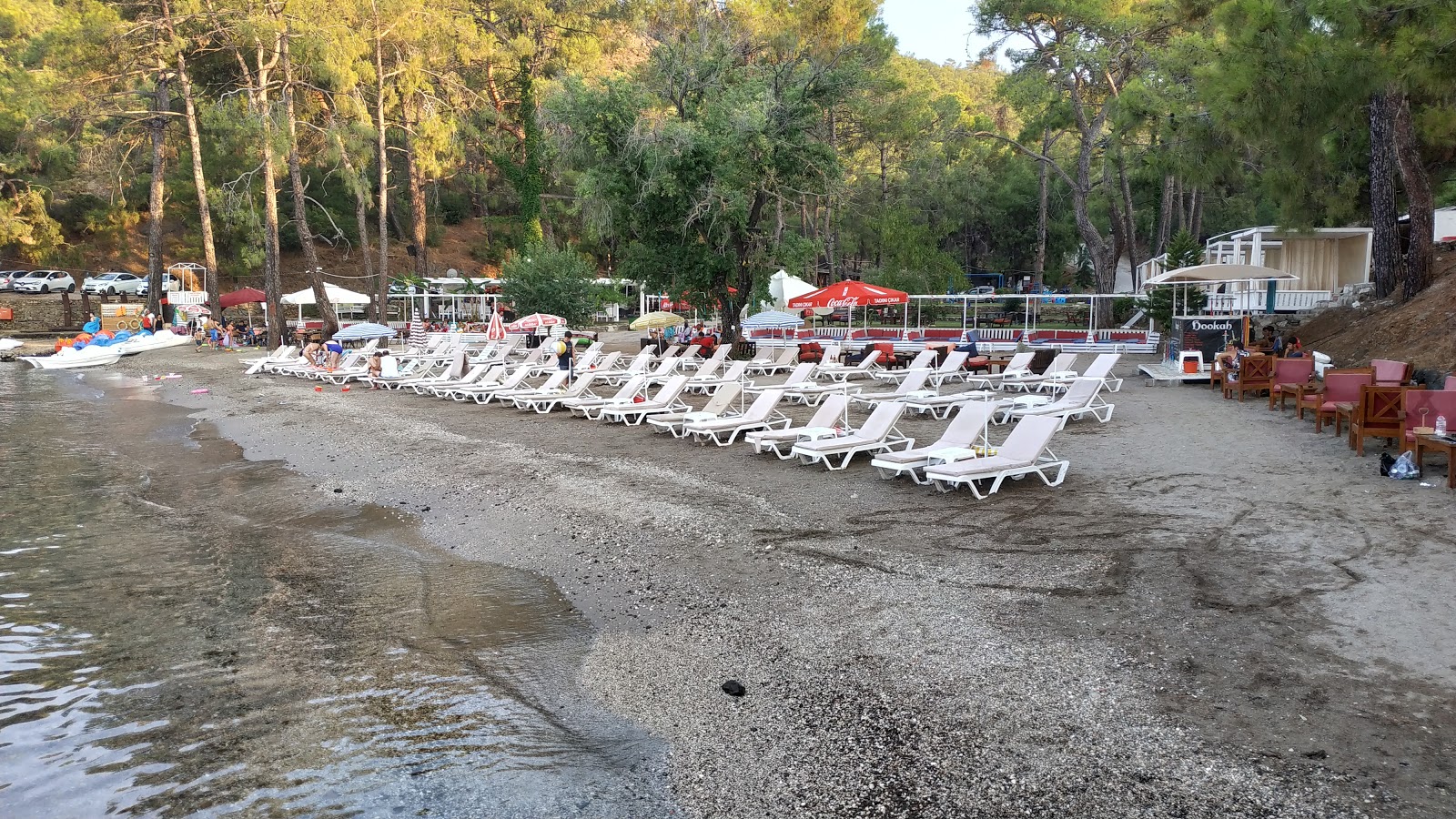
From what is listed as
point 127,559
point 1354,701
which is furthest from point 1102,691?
point 127,559

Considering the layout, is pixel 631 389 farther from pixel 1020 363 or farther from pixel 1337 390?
pixel 1337 390

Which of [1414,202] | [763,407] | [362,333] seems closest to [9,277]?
[362,333]

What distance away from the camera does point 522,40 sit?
1464 inches

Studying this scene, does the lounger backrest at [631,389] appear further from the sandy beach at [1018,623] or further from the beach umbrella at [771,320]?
the beach umbrella at [771,320]

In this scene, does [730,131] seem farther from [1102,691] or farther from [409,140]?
[409,140]

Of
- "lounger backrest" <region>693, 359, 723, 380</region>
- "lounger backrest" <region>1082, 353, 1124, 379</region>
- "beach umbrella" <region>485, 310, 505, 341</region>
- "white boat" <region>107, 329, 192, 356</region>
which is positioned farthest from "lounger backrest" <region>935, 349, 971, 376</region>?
"white boat" <region>107, 329, 192, 356</region>

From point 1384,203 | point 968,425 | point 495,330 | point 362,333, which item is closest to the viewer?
point 968,425

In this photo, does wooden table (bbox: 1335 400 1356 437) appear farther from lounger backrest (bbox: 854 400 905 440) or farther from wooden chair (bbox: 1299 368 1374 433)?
lounger backrest (bbox: 854 400 905 440)

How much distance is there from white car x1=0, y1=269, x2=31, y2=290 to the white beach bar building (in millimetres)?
43328

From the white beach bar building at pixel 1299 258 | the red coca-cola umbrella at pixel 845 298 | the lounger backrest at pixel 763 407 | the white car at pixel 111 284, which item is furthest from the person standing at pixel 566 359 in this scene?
the white car at pixel 111 284

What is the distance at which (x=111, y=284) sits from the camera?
129 feet

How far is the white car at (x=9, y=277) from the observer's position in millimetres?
39062

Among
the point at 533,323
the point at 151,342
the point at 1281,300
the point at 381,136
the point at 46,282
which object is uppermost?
the point at 381,136

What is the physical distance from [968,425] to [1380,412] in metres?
3.67
